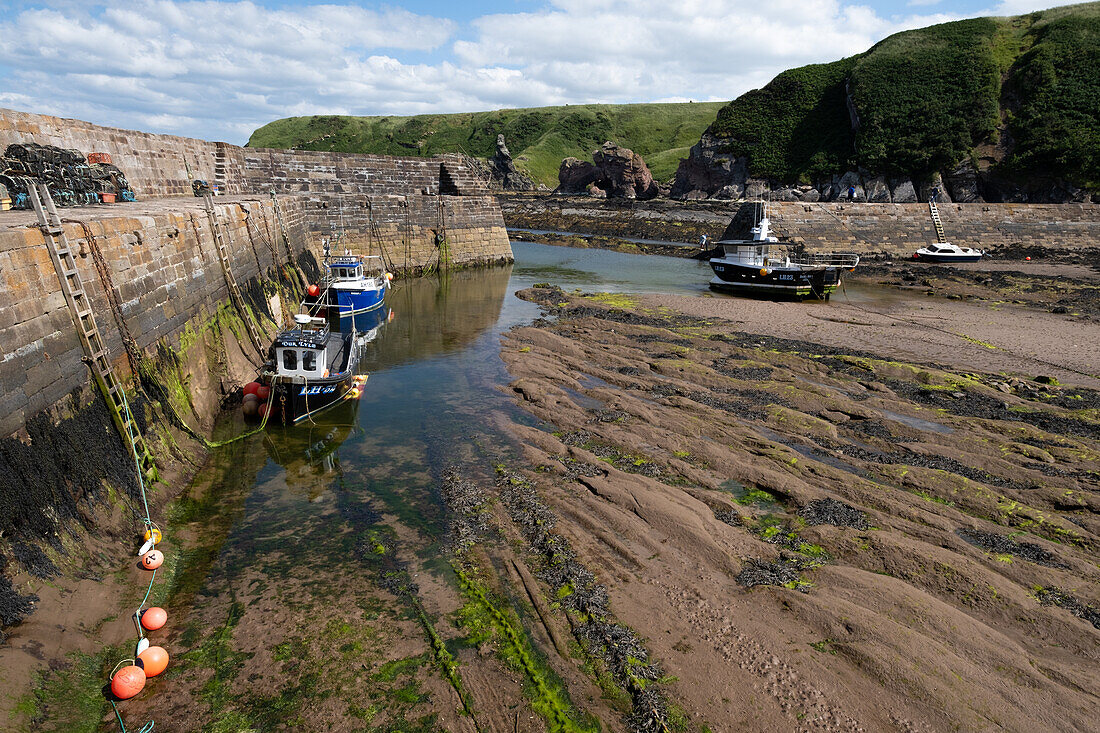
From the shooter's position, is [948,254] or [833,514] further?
[948,254]

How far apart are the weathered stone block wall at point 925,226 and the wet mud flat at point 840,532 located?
29.7 meters

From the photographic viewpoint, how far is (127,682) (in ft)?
19.3

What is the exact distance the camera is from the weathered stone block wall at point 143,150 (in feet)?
51.3

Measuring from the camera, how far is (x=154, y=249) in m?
11.8

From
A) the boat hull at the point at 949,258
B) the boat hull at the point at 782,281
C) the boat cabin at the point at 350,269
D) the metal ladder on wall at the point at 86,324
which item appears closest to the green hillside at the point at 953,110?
the boat hull at the point at 949,258

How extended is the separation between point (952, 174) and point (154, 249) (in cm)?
6465

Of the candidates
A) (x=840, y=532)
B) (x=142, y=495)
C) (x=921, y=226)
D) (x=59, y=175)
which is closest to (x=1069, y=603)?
(x=840, y=532)

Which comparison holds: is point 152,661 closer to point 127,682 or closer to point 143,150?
point 127,682

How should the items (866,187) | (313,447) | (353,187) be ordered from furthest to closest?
(866,187) < (353,187) < (313,447)

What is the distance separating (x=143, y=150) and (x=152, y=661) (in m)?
21.1

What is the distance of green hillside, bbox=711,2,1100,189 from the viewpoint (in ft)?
166

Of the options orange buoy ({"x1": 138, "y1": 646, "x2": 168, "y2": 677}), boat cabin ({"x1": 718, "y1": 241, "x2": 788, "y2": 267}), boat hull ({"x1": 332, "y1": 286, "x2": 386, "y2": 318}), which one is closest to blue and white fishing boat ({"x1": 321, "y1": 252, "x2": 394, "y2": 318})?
boat hull ({"x1": 332, "y1": 286, "x2": 386, "y2": 318})

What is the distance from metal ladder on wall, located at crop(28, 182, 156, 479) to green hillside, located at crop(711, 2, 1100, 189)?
6518 centimetres

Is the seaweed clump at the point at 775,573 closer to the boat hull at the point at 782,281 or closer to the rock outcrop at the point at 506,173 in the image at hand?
the boat hull at the point at 782,281
